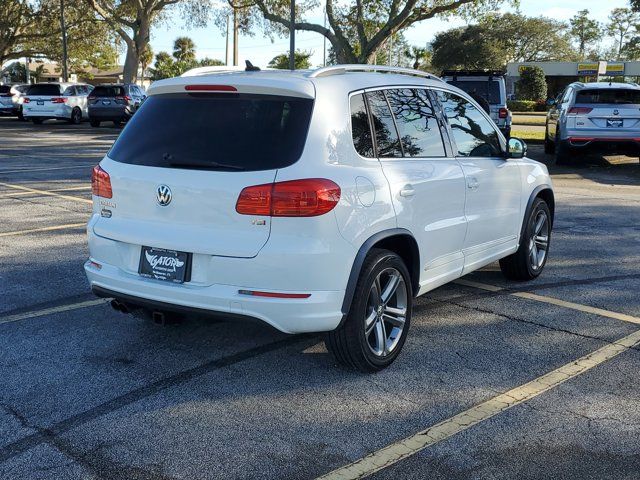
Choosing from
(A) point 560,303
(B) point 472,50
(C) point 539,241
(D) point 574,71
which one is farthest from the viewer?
(B) point 472,50

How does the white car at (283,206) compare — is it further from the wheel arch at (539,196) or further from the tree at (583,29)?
the tree at (583,29)

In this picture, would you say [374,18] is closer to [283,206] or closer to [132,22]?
[132,22]

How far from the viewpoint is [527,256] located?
6449mm

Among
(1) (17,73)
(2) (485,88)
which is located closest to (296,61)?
(2) (485,88)

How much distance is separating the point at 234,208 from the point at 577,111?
13284mm

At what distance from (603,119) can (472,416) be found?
13115mm

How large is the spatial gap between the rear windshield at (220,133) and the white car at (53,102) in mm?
28281

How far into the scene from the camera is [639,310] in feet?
19.0

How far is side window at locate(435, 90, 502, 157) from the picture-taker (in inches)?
212

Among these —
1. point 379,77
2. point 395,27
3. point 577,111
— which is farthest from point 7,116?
point 379,77

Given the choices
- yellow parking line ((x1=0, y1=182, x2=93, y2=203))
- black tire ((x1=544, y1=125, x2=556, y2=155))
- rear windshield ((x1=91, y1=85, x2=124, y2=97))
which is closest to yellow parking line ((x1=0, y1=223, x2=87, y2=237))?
yellow parking line ((x1=0, y1=182, x2=93, y2=203))

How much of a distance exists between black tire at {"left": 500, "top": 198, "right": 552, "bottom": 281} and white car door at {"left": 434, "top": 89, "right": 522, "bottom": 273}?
22 centimetres

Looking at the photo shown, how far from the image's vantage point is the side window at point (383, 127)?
450 cm

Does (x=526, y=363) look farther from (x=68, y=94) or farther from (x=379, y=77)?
(x=68, y=94)
